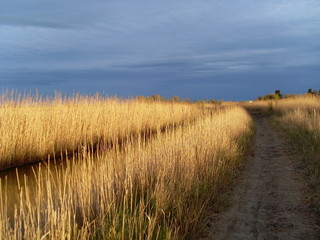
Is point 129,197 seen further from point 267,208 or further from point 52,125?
point 52,125

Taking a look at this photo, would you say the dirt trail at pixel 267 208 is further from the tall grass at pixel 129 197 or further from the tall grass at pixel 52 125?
the tall grass at pixel 52 125

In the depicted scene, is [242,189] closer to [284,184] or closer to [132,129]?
[284,184]

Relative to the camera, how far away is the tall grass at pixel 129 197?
8.56ft

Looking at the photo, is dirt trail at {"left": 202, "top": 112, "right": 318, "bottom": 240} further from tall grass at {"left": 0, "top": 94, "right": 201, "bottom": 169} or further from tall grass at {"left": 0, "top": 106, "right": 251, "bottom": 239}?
tall grass at {"left": 0, "top": 94, "right": 201, "bottom": 169}

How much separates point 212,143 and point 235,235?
2823 millimetres

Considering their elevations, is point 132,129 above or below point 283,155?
above

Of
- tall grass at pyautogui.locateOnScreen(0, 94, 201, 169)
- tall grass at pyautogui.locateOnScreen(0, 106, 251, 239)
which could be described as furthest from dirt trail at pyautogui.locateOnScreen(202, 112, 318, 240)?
tall grass at pyautogui.locateOnScreen(0, 94, 201, 169)

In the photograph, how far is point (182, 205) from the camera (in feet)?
12.0

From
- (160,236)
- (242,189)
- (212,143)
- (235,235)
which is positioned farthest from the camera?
(212,143)

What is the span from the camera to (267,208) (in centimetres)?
429

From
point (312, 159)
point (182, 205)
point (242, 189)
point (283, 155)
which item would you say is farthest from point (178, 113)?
point (182, 205)

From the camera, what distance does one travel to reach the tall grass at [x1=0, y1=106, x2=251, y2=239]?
2.61 meters

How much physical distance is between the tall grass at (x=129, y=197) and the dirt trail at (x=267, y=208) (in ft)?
1.05

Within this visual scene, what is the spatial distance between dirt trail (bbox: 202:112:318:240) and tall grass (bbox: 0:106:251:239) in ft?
1.05
